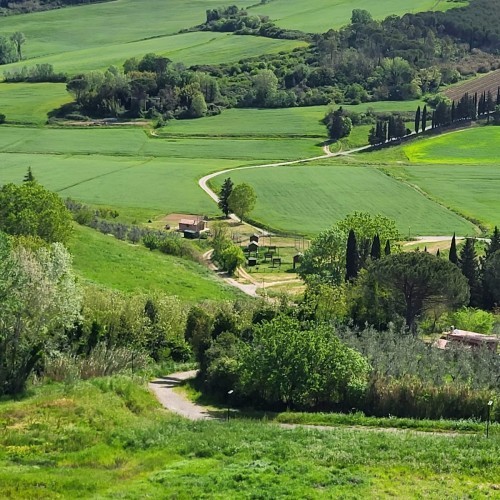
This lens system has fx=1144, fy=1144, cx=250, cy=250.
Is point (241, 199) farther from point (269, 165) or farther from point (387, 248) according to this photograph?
point (387, 248)

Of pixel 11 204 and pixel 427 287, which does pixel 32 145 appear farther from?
pixel 427 287

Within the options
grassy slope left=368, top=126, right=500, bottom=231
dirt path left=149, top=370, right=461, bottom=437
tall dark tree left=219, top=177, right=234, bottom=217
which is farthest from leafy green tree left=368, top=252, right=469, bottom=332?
tall dark tree left=219, top=177, right=234, bottom=217

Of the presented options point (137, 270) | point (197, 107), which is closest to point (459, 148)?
point (197, 107)

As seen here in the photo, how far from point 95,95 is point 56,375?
13737 centimetres

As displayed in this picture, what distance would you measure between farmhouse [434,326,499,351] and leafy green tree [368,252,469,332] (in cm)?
227

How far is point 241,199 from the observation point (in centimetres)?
11512

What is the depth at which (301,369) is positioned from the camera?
4653cm

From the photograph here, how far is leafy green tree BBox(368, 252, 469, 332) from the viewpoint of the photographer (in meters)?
63.4

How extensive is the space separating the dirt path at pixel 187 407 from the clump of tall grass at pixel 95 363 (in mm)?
2148

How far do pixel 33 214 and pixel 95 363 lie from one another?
83.2 ft

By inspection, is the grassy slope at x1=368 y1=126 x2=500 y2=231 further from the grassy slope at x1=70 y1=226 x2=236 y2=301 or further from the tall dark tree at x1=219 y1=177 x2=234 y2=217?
the grassy slope at x1=70 y1=226 x2=236 y2=301

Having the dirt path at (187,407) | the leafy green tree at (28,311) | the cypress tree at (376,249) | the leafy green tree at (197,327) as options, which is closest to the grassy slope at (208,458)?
the dirt path at (187,407)

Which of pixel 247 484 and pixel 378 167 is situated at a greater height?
pixel 247 484

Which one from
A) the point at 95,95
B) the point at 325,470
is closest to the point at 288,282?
the point at 325,470
